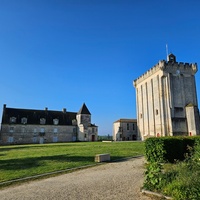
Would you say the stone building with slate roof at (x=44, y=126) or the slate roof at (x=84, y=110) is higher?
the slate roof at (x=84, y=110)

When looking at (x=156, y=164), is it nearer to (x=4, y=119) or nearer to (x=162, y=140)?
(x=162, y=140)

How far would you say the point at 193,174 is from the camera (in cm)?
490

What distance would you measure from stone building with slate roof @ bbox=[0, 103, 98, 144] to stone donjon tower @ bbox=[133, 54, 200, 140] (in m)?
13.4

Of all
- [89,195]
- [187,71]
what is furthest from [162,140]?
[187,71]

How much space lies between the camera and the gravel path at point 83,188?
204 inches

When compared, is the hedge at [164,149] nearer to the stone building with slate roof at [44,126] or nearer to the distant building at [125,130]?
the stone building with slate roof at [44,126]

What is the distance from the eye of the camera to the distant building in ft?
154

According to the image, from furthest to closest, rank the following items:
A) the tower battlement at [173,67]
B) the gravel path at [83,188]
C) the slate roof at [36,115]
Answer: the slate roof at [36,115], the tower battlement at [173,67], the gravel path at [83,188]

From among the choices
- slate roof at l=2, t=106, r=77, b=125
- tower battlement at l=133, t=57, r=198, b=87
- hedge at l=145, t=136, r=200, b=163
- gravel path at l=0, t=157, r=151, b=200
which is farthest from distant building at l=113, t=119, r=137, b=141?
gravel path at l=0, t=157, r=151, b=200

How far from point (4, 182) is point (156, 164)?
541 cm

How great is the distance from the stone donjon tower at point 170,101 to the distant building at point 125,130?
8362 millimetres

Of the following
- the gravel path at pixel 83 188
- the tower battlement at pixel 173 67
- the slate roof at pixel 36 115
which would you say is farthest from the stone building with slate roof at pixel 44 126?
the gravel path at pixel 83 188

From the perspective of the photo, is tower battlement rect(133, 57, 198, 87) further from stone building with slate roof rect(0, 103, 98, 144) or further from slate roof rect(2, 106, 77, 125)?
slate roof rect(2, 106, 77, 125)

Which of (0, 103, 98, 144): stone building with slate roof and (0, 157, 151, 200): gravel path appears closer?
(0, 157, 151, 200): gravel path
